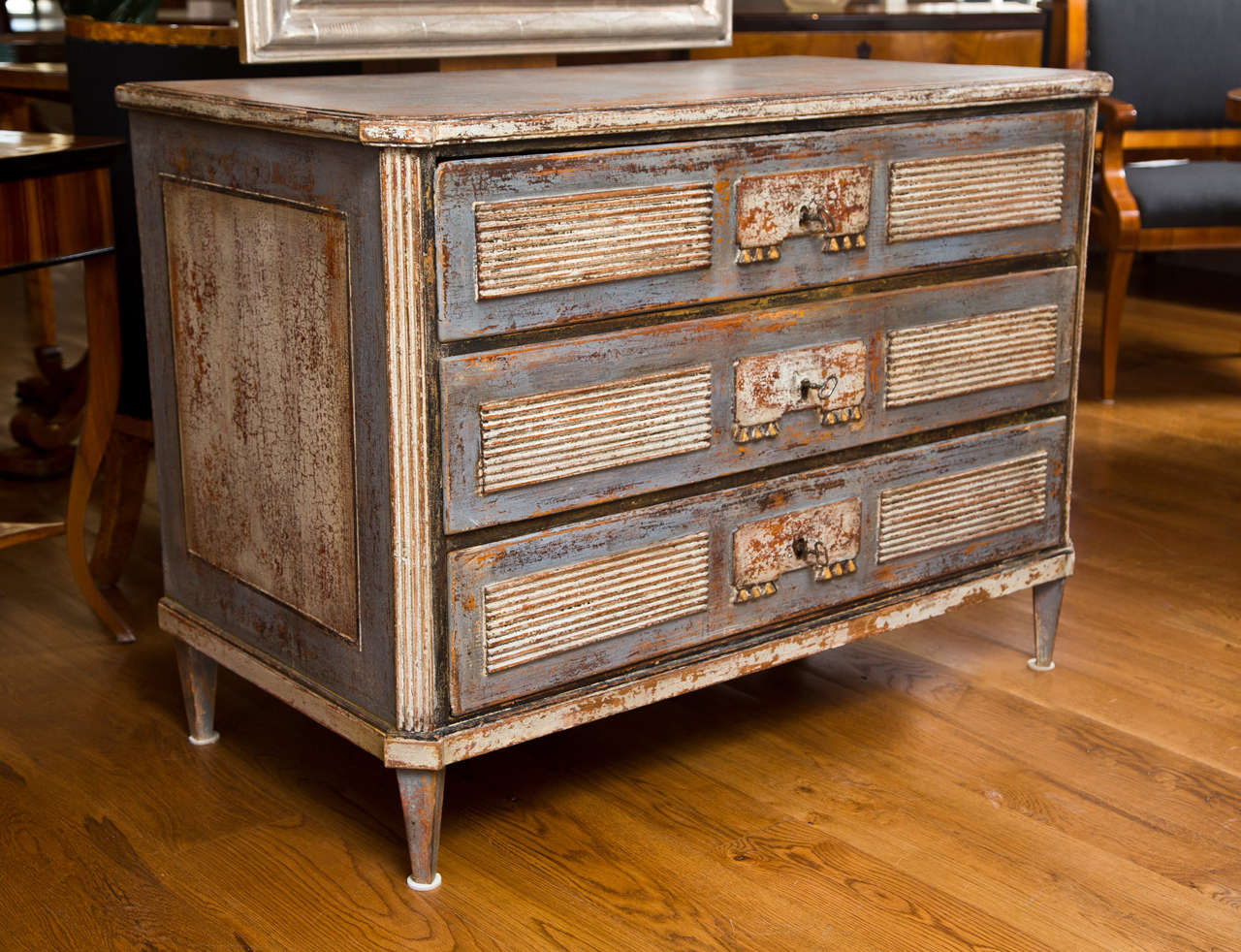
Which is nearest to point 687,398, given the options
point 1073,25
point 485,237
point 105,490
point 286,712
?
point 485,237

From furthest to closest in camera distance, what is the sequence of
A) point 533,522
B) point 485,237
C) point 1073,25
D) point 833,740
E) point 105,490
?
point 1073,25 < point 105,490 < point 833,740 < point 533,522 < point 485,237

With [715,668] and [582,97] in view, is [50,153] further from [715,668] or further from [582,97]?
[715,668]

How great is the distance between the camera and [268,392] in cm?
176

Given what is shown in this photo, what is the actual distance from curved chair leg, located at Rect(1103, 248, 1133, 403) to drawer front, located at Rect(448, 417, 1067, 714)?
1612mm

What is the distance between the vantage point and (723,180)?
173cm

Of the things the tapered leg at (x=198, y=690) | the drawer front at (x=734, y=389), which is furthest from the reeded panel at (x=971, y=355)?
the tapered leg at (x=198, y=690)

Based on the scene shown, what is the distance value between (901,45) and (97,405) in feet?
6.94

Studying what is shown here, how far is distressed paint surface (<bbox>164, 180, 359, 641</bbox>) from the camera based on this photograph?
165 cm

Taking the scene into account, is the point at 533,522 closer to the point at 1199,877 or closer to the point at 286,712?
the point at 286,712

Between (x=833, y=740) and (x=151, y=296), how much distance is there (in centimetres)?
109

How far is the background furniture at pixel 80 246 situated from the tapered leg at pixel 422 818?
897 millimetres

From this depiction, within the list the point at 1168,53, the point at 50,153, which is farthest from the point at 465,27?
the point at 1168,53

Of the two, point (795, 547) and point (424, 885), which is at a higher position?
point (795, 547)

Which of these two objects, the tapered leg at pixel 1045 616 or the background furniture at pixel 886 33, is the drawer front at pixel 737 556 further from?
the background furniture at pixel 886 33
